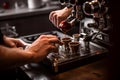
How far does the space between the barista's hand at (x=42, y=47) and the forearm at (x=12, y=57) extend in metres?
0.05

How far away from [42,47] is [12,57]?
0.18 m

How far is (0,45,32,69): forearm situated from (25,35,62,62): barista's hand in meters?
0.05

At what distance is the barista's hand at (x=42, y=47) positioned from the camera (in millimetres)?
959

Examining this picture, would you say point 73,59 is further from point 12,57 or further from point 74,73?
point 12,57

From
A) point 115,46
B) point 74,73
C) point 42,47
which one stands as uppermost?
point 115,46

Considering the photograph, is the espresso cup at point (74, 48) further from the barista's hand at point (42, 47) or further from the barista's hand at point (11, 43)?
the barista's hand at point (11, 43)

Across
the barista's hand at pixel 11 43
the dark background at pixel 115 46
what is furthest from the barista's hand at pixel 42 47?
the dark background at pixel 115 46

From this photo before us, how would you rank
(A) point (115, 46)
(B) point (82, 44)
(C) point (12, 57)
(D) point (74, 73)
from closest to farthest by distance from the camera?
(A) point (115, 46)
(C) point (12, 57)
(D) point (74, 73)
(B) point (82, 44)

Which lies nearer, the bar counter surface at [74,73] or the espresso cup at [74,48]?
the bar counter surface at [74,73]

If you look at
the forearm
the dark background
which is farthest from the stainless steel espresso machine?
the dark background

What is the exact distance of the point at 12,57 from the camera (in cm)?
85

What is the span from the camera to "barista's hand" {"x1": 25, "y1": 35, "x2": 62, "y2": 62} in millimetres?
959

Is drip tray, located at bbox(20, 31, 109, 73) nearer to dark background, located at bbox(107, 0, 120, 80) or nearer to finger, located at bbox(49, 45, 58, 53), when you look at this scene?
finger, located at bbox(49, 45, 58, 53)

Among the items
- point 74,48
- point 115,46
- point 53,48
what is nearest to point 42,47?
point 53,48
